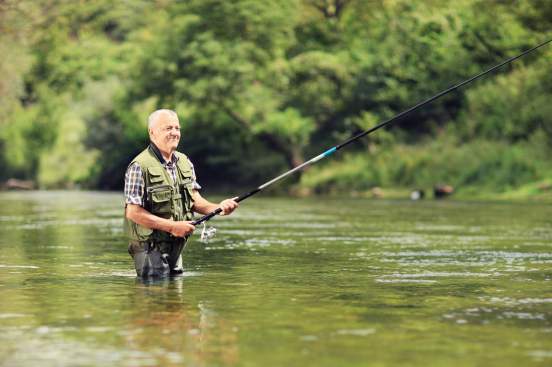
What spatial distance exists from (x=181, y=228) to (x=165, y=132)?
2.92 ft

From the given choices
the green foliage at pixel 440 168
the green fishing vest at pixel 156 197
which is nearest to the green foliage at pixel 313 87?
the green foliage at pixel 440 168

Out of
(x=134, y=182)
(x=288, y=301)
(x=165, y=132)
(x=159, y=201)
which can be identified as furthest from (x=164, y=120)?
(x=288, y=301)

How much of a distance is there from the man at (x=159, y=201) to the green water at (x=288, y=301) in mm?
289

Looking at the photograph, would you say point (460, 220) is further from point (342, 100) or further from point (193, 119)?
point (193, 119)

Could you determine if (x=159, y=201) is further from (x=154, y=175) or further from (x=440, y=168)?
(x=440, y=168)

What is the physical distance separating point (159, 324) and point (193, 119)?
146ft

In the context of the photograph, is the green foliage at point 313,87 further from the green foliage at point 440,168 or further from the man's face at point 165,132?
the man's face at point 165,132

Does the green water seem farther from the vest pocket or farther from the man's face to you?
the man's face

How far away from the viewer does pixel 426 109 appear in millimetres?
47781

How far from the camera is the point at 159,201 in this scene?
11.6 metres

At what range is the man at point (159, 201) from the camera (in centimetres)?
1152

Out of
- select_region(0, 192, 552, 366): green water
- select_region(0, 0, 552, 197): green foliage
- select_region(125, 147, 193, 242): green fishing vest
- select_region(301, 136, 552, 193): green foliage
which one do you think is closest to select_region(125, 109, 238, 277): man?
select_region(125, 147, 193, 242): green fishing vest

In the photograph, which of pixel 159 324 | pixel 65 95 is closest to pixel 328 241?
pixel 159 324

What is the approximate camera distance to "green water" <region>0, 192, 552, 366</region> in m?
7.42
